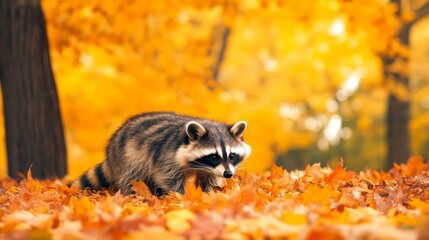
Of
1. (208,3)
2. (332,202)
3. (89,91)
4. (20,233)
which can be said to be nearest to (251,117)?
(89,91)

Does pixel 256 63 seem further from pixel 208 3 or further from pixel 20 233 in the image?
pixel 20 233

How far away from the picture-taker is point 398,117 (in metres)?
17.3

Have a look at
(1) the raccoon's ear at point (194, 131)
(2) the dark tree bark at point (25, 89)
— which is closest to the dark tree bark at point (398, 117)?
(2) the dark tree bark at point (25, 89)

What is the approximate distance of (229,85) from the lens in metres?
31.3

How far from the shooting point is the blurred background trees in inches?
507

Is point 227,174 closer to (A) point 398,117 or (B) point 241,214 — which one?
(B) point 241,214

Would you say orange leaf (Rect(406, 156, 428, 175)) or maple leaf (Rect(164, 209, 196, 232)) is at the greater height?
orange leaf (Rect(406, 156, 428, 175))

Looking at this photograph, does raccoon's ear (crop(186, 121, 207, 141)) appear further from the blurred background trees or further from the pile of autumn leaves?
the blurred background trees

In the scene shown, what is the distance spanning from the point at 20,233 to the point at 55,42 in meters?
9.43

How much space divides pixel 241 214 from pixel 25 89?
666 cm

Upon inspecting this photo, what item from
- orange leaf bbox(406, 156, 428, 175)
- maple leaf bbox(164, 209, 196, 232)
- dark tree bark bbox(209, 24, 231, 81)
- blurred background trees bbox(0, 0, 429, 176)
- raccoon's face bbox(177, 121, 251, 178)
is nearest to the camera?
maple leaf bbox(164, 209, 196, 232)

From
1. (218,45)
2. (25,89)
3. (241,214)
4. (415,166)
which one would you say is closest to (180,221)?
(241,214)

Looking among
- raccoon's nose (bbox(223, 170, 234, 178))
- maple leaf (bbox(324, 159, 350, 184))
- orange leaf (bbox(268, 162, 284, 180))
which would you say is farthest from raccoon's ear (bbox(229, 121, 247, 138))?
maple leaf (bbox(324, 159, 350, 184))

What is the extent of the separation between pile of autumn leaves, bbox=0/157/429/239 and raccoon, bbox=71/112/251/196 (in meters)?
0.35
